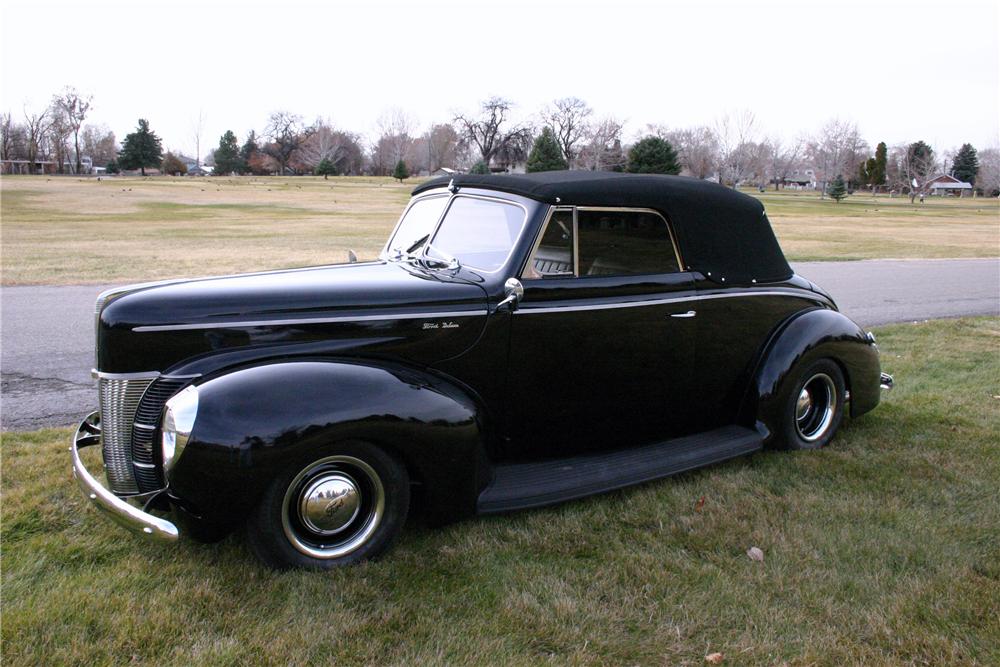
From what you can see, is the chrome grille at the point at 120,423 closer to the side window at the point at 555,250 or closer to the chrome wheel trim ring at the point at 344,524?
the chrome wheel trim ring at the point at 344,524

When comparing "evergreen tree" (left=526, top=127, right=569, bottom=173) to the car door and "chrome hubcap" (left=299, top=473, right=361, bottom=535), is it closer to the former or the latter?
the car door

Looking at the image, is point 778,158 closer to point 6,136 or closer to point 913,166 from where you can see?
point 913,166

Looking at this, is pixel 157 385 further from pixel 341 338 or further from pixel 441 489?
pixel 441 489

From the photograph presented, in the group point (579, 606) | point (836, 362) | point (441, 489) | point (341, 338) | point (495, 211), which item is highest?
point (495, 211)

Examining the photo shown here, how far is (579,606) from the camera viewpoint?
315cm

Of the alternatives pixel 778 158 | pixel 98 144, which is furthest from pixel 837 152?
pixel 98 144

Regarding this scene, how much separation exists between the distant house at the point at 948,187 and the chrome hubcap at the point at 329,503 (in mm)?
112818

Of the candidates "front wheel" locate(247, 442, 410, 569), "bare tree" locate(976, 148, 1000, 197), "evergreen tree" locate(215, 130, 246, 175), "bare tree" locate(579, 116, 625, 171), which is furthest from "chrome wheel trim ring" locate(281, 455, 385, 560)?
"bare tree" locate(976, 148, 1000, 197)

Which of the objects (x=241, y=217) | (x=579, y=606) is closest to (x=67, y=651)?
(x=579, y=606)

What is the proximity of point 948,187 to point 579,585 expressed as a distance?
381 feet

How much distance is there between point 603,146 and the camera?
200 feet

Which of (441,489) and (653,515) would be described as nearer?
(441,489)

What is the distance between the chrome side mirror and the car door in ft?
0.27

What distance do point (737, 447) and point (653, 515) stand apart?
89cm
